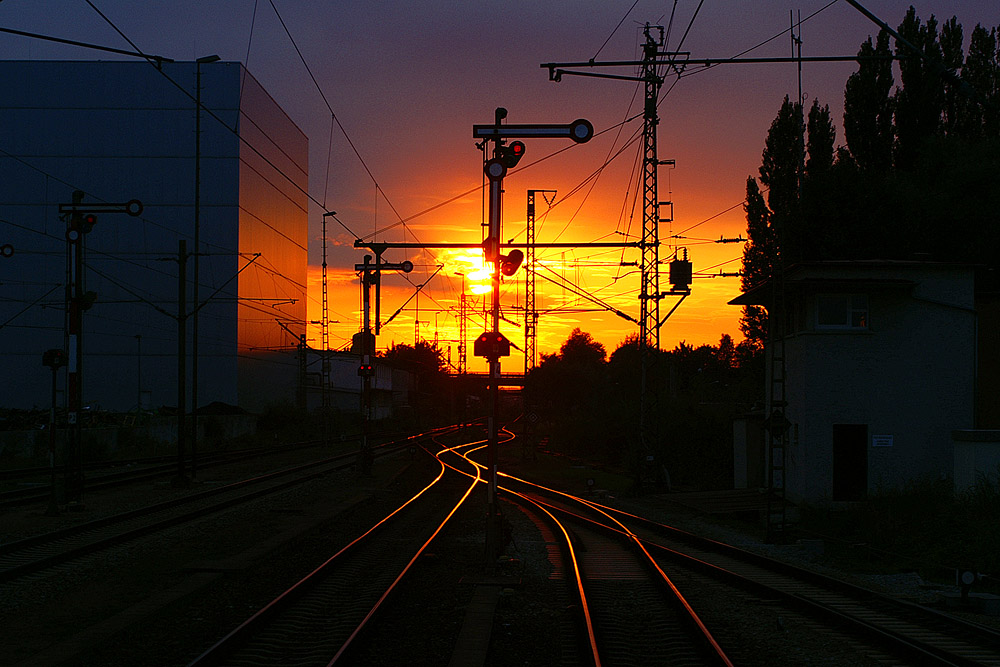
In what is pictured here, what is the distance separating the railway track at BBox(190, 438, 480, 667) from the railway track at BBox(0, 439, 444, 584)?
184 inches

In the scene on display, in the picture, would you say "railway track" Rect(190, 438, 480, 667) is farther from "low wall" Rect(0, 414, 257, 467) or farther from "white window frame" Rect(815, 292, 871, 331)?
"low wall" Rect(0, 414, 257, 467)

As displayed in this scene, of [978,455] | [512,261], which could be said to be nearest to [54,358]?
[512,261]

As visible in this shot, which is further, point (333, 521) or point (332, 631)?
point (333, 521)

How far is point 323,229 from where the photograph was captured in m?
67.6

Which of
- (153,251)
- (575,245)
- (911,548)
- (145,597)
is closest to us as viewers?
(145,597)

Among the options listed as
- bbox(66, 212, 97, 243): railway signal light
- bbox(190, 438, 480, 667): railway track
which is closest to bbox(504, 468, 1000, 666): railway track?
bbox(190, 438, 480, 667): railway track

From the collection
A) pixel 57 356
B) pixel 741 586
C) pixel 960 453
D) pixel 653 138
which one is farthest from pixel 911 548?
pixel 57 356

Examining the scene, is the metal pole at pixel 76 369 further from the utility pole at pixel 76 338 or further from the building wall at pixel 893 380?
the building wall at pixel 893 380

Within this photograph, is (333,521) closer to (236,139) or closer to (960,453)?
(960,453)

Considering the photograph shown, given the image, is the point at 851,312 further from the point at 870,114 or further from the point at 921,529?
the point at 870,114

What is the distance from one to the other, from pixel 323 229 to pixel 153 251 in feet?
43.2

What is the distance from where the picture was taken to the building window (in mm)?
26078

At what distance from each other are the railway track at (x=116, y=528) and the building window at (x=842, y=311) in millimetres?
18242

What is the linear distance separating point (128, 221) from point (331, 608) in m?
55.3
